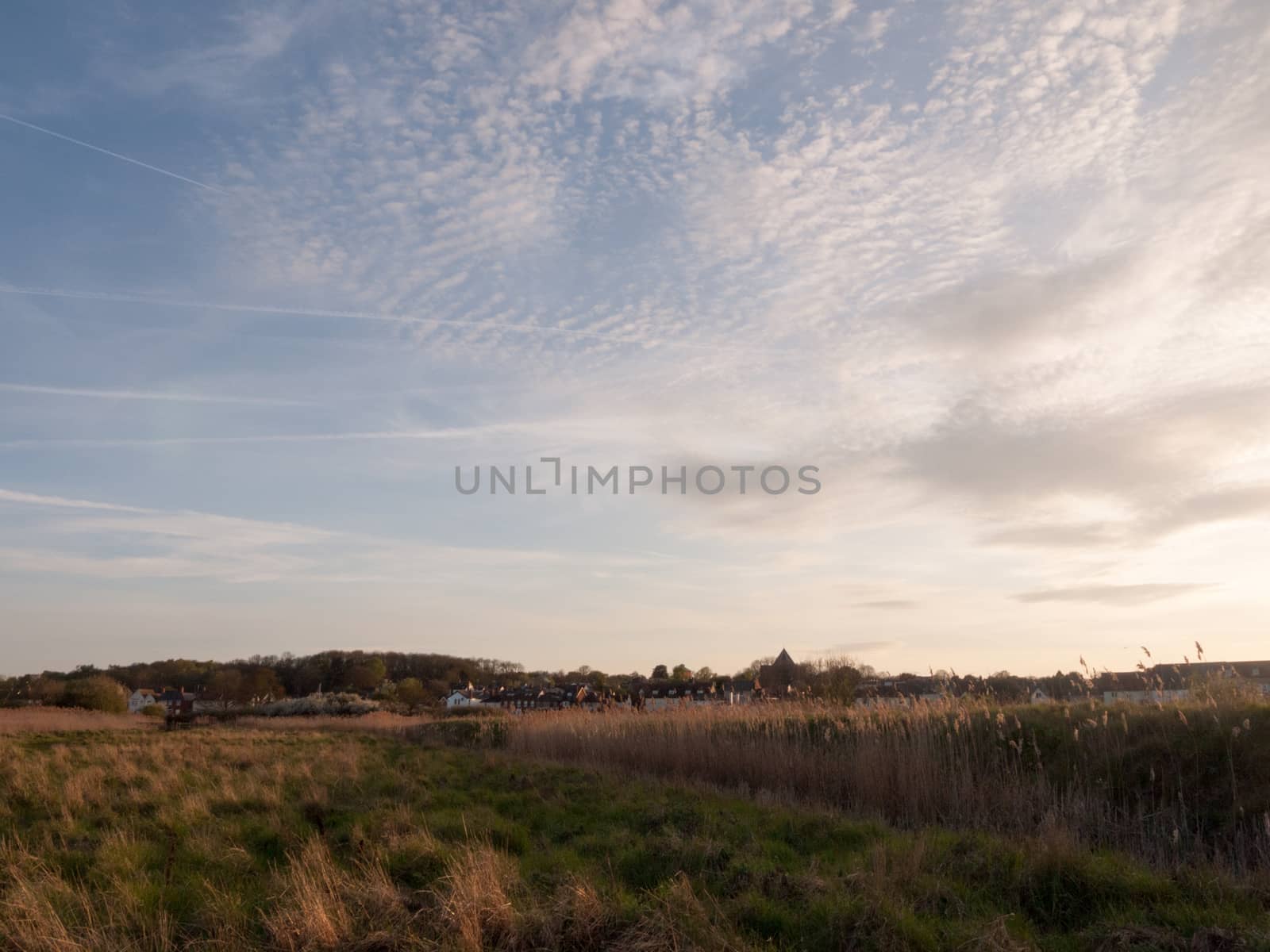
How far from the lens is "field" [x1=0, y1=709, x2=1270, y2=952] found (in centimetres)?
539

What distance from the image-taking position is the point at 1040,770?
10016 millimetres

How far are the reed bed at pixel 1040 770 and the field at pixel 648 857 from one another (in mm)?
48

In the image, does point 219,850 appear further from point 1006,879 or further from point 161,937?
point 1006,879

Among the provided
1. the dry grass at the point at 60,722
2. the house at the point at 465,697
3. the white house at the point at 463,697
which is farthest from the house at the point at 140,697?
the dry grass at the point at 60,722

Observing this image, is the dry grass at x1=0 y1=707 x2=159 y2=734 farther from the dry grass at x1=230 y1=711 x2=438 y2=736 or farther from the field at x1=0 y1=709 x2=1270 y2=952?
the field at x1=0 y1=709 x2=1270 y2=952

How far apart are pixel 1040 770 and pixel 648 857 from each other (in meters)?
5.07

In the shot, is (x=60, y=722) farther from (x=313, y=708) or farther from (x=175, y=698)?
(x=175, y=698)

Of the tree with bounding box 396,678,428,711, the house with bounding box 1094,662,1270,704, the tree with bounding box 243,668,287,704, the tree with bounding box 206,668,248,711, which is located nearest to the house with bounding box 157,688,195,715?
the tree with bounding box 206,668,248,711

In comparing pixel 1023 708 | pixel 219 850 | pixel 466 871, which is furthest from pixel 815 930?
pixel 1023 708

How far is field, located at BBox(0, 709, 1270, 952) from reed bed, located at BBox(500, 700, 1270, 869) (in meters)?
0.05

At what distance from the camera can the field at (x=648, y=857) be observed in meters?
5.39

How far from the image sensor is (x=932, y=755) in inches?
445

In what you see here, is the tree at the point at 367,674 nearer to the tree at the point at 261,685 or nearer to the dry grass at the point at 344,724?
the tree at the point at 261,685

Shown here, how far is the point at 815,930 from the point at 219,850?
5412mm
